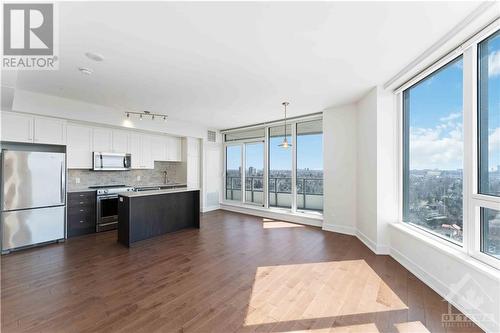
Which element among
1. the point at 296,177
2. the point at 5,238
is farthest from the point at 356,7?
the point at 5,238

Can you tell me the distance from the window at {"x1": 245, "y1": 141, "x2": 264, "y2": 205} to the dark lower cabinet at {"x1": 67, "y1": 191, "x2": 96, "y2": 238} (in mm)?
4206

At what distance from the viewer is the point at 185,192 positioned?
5.14m

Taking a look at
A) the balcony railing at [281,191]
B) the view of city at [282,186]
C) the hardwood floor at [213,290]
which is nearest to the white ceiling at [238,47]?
the view of city at [282,186]

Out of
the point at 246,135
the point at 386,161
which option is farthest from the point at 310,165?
the point at 246,135

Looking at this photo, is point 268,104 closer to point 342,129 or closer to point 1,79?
point 342,129

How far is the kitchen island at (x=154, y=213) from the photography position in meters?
4.08

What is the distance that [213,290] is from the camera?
2.54 metres

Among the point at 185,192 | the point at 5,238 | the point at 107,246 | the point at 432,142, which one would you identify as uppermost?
the point at 432,142

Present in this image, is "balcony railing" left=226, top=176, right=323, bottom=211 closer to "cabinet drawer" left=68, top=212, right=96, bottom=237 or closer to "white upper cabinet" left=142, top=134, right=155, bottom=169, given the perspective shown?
"white upper cabinet" left=142, top=134, right=155, bottom=169

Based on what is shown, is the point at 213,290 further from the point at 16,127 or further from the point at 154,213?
the point at 16,127

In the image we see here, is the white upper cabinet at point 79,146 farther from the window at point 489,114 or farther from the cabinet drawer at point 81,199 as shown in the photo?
the window at point 489,114

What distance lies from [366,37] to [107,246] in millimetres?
5164

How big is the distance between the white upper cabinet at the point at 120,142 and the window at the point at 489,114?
662cm

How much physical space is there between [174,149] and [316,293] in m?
5.75
